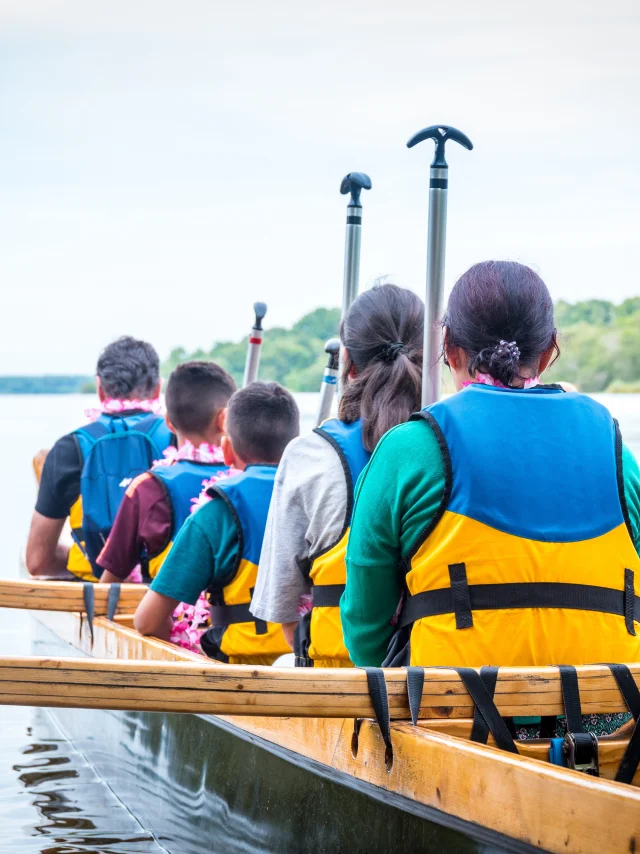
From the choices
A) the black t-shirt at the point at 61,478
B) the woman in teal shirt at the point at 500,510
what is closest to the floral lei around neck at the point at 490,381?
the woman in teal shirt at the point at 500,510

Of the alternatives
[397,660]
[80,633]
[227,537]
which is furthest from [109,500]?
[397,660]

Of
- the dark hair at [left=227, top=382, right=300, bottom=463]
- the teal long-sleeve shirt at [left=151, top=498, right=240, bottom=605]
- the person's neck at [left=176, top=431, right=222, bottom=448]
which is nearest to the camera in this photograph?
the teal long-sleeve shirt at [left=151, top=498, right=240, bottom=605]

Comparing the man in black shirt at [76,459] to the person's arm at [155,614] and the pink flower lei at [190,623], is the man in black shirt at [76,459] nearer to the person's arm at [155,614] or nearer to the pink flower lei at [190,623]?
the pink flower lei at [190,623]

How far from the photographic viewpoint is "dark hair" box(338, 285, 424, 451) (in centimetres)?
340

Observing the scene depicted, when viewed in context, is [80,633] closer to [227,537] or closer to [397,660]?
[227,537]

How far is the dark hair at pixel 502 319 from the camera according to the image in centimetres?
265

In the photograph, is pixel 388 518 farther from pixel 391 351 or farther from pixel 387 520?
pixel 391 351

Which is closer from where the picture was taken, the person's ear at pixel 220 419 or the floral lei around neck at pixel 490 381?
the floral lei around neck at pixel 490 381

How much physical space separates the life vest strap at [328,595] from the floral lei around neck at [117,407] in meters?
3.17

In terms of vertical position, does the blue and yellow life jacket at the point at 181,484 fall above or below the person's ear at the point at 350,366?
below

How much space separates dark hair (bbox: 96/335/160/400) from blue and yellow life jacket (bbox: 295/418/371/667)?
3151 mm

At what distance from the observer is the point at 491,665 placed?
101 inches

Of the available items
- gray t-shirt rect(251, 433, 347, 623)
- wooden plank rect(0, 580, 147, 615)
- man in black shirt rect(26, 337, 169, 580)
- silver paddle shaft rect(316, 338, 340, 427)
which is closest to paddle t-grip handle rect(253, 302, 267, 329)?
man in black shirt rect(26, 337, 169, 580)

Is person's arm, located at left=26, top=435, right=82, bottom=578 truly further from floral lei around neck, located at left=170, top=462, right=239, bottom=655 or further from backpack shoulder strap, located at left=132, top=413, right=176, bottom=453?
floral lei around neck, located at left=170, top=462, right=239, bottom=655
